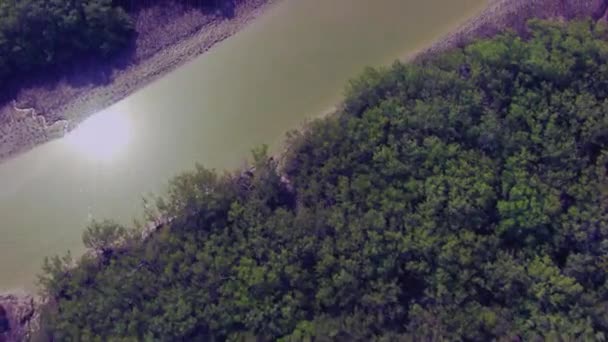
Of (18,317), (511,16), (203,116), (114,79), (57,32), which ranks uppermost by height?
(57,32)

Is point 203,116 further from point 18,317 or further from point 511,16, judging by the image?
point 511,16

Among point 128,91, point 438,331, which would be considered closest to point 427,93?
point 438,331

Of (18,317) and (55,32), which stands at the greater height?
(55,32)

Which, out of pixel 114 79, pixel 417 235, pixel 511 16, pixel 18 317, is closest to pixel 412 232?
pixel 417 235

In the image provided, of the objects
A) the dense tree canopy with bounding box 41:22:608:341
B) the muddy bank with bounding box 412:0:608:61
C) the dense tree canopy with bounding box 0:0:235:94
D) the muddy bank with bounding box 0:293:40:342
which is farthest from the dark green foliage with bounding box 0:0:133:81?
the muddy bank with bounding box 412:0:608:61

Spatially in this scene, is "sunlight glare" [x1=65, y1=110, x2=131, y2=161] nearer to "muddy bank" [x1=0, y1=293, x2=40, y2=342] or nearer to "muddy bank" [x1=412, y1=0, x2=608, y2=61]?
"muddy bank" [x1=0, y1=293, x2=40, y2=342]

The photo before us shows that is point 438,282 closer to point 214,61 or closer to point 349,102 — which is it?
point 349,102
